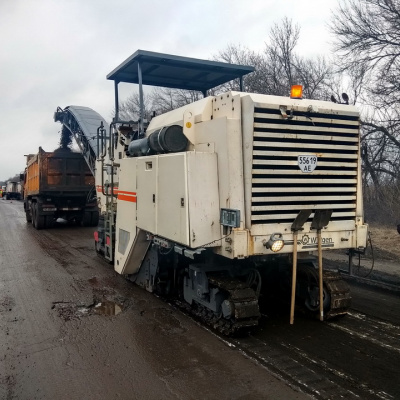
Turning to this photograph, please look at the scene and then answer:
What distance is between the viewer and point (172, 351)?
14.5ft

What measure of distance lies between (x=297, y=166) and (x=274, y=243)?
0.92m

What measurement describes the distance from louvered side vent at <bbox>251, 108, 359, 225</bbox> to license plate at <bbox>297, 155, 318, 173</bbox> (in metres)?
0.04

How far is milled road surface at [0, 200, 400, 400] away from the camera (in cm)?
364

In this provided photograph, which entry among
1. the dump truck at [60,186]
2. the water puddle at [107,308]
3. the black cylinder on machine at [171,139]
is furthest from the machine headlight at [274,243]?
the dump truck at [60,186]

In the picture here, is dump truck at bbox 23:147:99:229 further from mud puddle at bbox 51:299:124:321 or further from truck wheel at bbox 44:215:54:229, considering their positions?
mud puddle at bbox 51:299:124:321

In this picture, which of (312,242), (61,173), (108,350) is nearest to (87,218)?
(61,173)

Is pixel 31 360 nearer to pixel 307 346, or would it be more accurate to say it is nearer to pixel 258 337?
pixel 258 337

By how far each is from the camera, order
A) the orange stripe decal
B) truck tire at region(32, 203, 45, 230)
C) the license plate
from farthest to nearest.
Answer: truck tire at region(32, 203, 45, 230), the orange stripe decal, the license plate

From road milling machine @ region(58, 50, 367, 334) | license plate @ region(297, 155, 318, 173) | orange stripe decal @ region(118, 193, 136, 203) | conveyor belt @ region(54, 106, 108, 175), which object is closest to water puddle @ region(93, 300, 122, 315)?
road milling machine @ region(58, 50, 367, 334)

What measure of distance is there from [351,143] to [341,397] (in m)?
2.88

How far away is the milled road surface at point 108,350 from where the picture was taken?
11.9ft

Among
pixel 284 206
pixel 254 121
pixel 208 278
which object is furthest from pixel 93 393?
pixel 254 121

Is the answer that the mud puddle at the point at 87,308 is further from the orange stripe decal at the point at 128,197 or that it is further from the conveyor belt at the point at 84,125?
the conveyor belt at the point at 84,125

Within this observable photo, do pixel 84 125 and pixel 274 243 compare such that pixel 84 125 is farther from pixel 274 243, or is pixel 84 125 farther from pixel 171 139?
pixel 274 243
